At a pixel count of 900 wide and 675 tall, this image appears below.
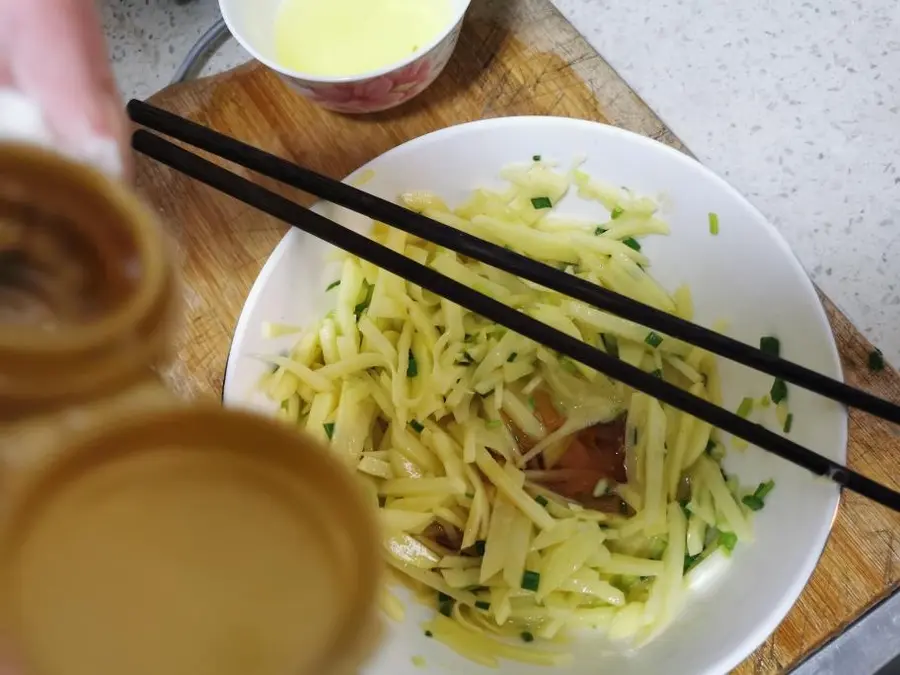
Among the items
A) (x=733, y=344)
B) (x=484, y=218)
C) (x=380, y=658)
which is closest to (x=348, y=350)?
(x=484, y=218)

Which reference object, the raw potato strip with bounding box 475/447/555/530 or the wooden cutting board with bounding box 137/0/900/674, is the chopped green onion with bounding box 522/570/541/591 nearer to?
the raw potato strip with bounding box 475/447/555/530

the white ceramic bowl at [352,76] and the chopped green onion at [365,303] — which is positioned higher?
the white ceramic bowl at [352,76]

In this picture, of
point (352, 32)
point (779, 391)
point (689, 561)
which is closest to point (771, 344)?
point (779, 391)

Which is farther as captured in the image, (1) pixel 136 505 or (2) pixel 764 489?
(2) pixel 764 489

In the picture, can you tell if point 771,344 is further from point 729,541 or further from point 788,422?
point 729,541

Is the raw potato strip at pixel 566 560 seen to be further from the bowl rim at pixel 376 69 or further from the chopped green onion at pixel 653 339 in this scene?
the bowl rim at pixel 376 69

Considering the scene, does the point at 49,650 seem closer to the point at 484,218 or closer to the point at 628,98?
the point at 484,218

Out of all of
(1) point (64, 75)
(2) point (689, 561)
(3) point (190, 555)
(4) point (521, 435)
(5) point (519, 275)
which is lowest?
(2) point (689, 561)

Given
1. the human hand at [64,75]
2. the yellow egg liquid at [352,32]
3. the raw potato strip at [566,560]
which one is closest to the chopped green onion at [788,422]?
the raw potato strip at [566,560]
